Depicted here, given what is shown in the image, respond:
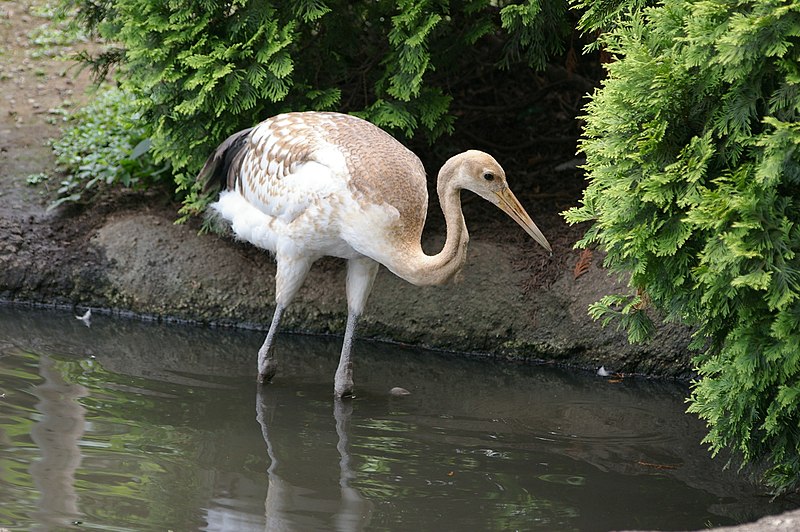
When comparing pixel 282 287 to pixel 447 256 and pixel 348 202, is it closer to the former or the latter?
pixel 348 202

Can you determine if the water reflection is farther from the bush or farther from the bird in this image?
the bush

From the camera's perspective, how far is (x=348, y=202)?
696 centimetres

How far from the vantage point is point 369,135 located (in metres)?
7.33

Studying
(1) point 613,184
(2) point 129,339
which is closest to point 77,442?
(2) point 129,339

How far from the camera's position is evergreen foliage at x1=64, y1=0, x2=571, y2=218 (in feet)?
26.9

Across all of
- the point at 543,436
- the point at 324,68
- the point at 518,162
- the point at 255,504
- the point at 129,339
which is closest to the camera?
the point at 255,504

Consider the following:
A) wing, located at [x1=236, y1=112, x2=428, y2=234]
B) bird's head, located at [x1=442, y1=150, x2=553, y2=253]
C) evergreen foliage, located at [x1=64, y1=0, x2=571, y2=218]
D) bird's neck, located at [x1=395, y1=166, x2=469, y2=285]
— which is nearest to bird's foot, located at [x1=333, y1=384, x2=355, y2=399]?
bird's neck, located at [x1=395, y1=166, x2=469, y2=285]

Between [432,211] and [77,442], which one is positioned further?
[432,211]

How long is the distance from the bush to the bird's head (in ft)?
11.6

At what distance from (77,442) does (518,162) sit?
18.0 ft

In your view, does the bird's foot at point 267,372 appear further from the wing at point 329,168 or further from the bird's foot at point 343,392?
the wing at point 329,168

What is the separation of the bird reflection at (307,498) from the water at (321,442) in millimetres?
13

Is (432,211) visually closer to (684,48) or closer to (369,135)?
(369,135)

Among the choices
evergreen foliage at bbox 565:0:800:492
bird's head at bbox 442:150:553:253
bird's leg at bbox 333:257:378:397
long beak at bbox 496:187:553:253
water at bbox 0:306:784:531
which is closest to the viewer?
evergreen foliage at bbox 565:0:800:492
